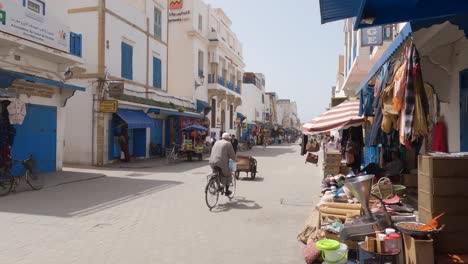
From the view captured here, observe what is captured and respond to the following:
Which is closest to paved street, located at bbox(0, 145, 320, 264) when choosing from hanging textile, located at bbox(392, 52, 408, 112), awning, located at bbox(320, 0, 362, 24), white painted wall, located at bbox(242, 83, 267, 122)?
hanging textile, located at bbox(392, 52, 408, 112)

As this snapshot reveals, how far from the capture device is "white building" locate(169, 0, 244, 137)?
104ft

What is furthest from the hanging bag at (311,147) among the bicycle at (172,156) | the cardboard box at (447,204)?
the cardboard box at (447,204)

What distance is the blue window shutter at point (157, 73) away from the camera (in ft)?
81.4

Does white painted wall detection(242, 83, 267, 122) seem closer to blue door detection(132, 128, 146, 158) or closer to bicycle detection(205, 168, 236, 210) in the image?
blue door detection(132, 128, 146, 158)

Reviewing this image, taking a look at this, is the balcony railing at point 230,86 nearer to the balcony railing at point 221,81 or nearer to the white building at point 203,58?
the white building at point 203,58

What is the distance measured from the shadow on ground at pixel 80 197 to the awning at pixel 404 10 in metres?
6.62

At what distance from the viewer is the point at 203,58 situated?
34.1 metres

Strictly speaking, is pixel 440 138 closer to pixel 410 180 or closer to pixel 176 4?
pixel 410 180

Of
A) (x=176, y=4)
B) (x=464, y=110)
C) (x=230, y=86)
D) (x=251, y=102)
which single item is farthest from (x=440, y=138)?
(x=251, y=102)

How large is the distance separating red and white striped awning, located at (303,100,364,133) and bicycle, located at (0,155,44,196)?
7802 millimetres

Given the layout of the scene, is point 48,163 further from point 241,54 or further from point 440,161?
point 241,54

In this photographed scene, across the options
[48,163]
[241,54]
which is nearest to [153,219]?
[48,163]

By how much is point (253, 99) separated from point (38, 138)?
4834 cm

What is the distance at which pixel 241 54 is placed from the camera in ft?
155
